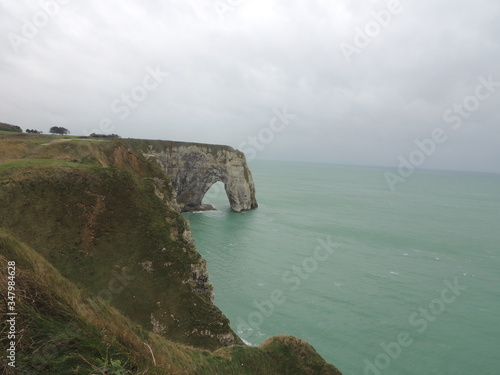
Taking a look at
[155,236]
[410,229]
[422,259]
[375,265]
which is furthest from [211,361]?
[410,229]

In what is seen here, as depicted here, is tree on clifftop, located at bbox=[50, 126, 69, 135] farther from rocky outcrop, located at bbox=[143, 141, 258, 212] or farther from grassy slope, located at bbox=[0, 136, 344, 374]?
grassy slope, located at bbox=[0, 136, 344, 374]

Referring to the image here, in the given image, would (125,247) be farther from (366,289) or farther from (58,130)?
(58,130)

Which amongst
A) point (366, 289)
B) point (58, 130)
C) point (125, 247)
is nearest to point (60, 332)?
point (125, 247)

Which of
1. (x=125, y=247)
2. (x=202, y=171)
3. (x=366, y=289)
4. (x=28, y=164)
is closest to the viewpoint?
(x=125, y=247)

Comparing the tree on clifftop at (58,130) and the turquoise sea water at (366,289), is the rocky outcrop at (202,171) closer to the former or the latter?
the turquoise sea water at (366,289)

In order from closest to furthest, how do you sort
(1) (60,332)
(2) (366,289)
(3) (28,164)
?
(1) (60,332), (3) (28,164), (2) (366,289)

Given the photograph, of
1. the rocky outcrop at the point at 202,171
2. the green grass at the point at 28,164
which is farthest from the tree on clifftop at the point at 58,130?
the green grass at the point at 28,164

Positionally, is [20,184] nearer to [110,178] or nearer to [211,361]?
[110,178]
